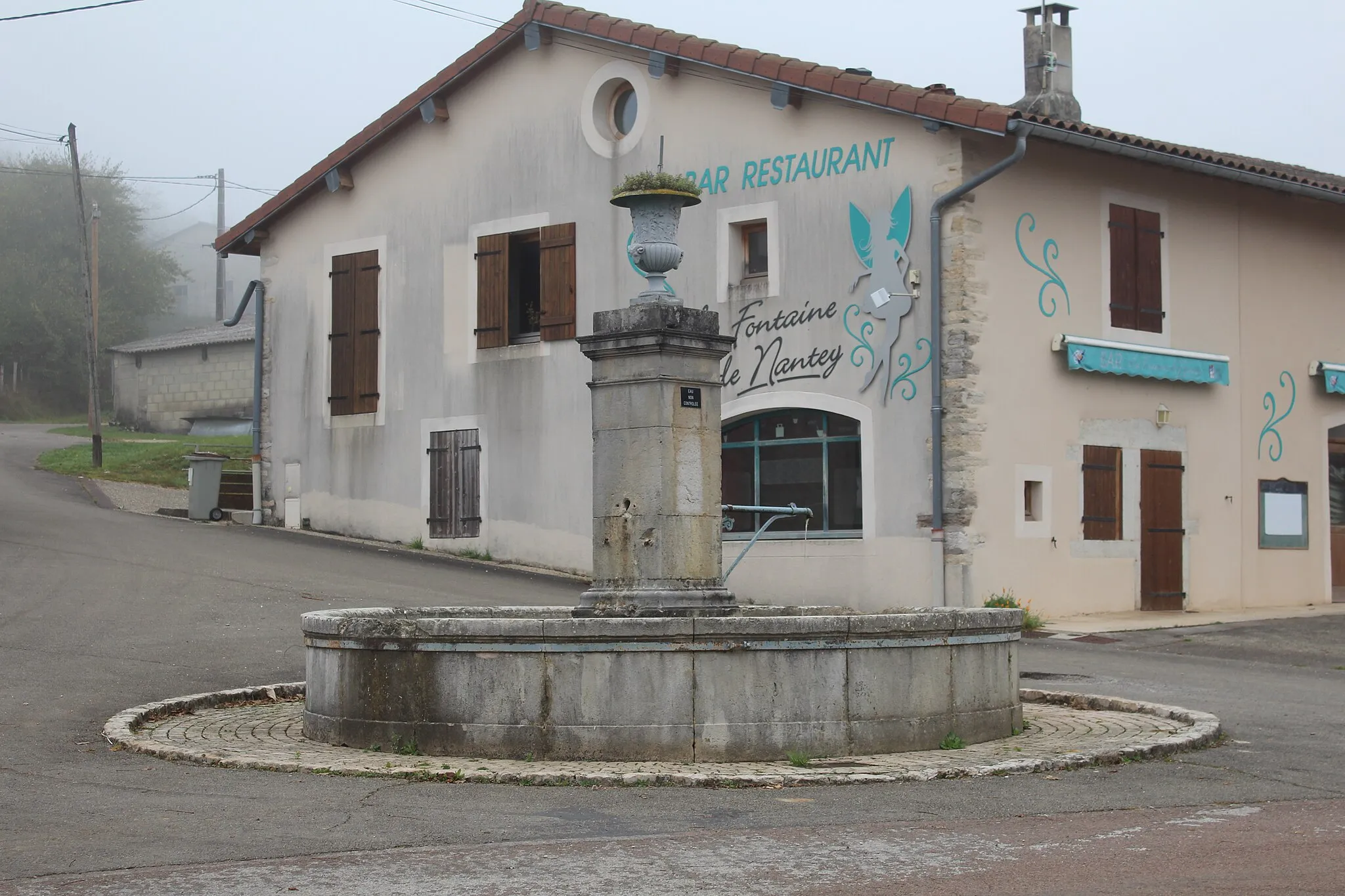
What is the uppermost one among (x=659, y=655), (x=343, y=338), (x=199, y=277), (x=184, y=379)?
(x=199, y=277)

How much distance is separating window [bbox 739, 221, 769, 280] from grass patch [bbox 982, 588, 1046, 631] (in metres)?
4.81

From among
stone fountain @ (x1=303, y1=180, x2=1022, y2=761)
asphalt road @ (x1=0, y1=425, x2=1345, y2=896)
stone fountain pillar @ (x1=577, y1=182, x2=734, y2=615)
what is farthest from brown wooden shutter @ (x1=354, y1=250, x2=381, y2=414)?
stone fountain pillar @ (x1=577, y1=182, x2=734, y2=615)

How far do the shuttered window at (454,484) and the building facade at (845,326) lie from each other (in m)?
0.04

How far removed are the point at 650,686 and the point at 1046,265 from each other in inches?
437

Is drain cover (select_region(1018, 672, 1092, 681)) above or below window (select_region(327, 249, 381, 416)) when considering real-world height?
below

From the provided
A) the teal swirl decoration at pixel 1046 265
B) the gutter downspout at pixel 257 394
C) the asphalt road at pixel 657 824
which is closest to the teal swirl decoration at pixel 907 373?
the teal swirl decoration at pixel 1046 265

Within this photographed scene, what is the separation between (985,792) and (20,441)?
35.5 meters

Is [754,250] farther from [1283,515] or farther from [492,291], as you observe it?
[1283,515]

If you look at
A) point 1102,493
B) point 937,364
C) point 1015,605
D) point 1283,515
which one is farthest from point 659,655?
point 1283,515

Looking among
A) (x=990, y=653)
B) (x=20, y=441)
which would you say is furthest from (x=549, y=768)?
(x=20, y=441)

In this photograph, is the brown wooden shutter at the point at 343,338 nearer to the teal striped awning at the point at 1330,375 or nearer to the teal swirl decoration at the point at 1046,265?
the teal swirl decoration at the point at 1046,265

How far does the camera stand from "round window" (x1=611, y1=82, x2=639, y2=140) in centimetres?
2072

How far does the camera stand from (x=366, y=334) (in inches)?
914

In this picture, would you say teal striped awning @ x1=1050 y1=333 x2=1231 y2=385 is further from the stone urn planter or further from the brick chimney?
the stone urn planter
